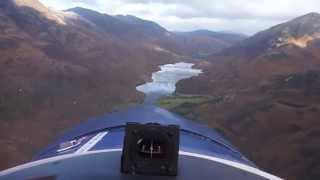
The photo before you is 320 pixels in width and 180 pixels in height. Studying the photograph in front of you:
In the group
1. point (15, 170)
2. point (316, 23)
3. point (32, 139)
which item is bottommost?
point (32, 139)

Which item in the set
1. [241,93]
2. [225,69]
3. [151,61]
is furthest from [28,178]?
[151,61]

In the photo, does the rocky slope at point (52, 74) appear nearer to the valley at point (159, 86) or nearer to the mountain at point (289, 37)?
the valley at point (159, 86)

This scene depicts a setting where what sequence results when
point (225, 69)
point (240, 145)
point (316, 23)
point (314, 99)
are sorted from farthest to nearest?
point (316, 23) → point (225, 69) → point (314, 99) → point (240, 145)

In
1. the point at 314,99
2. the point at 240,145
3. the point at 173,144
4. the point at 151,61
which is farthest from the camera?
the point at 151,61

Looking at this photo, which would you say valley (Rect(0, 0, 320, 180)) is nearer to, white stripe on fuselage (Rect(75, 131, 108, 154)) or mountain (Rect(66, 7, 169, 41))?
mountain (Rect(66, 7, 169, 41))

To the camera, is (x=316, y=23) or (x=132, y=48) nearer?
(x=316, y=23)

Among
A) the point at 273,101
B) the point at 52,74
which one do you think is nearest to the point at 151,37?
the point at 52,74

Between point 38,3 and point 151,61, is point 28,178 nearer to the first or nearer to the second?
point 151,61
